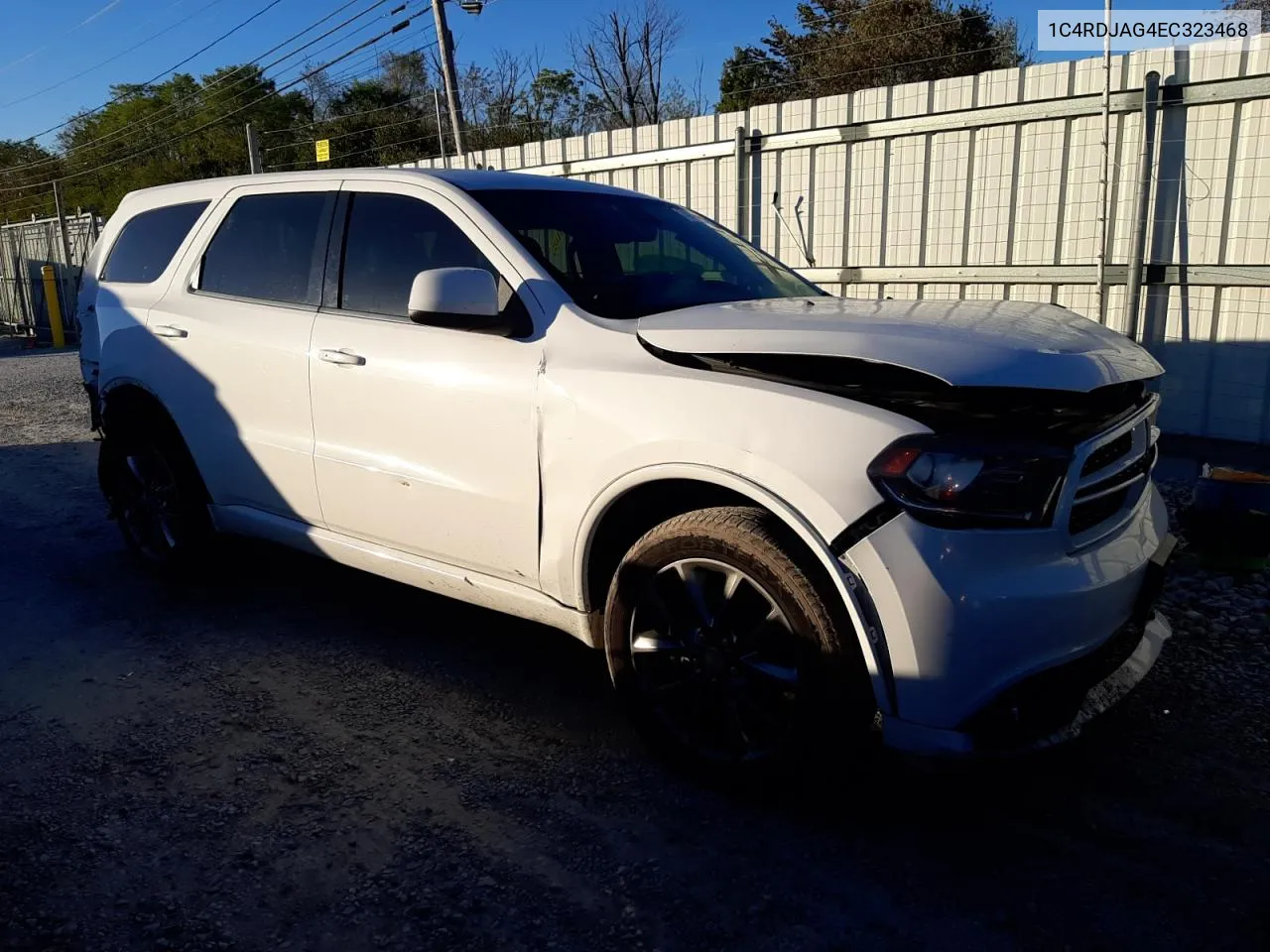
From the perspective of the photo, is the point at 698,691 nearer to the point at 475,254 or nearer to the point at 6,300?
the point at 475,254

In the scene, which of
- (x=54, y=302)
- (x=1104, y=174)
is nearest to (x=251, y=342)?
(x=1104, y=174)

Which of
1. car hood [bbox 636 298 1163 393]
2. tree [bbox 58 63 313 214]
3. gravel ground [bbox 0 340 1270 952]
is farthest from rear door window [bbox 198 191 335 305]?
tree [bbox 58 63 313 214]

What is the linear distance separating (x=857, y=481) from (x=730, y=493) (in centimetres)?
47

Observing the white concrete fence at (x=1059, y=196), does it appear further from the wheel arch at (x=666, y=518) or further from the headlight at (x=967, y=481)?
the wheel arch at (x=666, y=518)

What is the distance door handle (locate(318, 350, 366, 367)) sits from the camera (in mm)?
3654

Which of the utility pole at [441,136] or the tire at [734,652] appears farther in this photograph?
the utility pole at [441,136]

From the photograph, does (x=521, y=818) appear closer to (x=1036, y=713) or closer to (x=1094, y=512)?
(x=1036, y=713)

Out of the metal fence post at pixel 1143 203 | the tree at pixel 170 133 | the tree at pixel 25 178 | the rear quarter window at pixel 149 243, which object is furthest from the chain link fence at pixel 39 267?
the tree at pixel 25 178

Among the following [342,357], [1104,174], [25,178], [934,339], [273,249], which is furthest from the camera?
[25,178]

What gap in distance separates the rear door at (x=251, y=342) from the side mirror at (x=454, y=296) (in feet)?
3.06

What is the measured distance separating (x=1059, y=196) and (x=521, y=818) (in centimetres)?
654

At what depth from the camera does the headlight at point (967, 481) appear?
7.86 ft

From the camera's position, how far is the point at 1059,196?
7387 millimetres

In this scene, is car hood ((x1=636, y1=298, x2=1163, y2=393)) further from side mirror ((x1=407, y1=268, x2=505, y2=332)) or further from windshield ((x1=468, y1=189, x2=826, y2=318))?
side mirror ((x1=407, y1=268, x2=505, y2=332))
